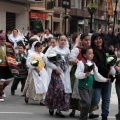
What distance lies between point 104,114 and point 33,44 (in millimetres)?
→ 2949

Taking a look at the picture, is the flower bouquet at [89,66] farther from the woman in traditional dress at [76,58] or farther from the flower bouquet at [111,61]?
the woman in traditional dress at [76,58]

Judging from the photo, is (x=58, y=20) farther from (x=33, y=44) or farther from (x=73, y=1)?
(x=33, y=44)

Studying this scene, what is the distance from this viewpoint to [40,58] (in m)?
10.5

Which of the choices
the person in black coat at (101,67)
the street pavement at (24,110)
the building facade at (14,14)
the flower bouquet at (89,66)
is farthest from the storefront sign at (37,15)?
the flower bouquet at (89,66)

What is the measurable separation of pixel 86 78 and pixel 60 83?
0.97 m

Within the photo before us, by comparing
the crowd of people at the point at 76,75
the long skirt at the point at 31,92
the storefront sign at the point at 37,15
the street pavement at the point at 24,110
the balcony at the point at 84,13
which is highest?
the balcony at the point at 84,13

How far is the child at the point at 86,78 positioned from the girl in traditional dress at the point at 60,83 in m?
0.71

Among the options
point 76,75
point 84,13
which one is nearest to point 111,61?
point 76,75

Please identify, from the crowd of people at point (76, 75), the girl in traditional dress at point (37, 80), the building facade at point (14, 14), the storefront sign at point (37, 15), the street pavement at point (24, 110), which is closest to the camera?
the crowd of people at point (76, 75)

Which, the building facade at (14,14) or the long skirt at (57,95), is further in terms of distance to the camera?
the building facade at (14,14)

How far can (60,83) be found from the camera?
8742 mm

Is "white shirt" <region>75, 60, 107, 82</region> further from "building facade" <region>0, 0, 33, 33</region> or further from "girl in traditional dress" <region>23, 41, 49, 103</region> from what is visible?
"building facade" <region>0, 0, 33, 33</region>

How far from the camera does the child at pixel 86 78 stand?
7859mm

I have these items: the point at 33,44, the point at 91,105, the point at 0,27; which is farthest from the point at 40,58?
the point at 0,27
